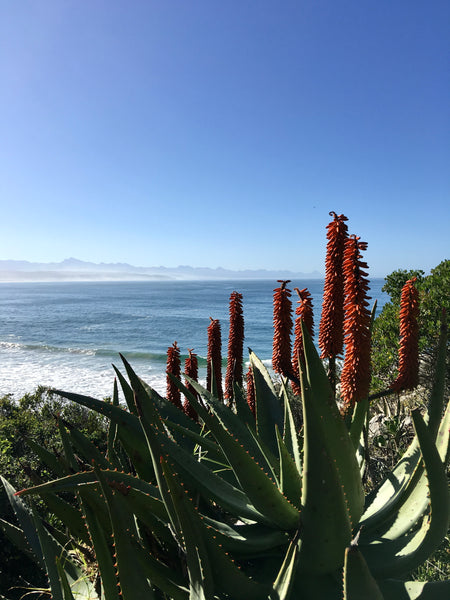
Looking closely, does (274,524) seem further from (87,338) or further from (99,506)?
(87,338)

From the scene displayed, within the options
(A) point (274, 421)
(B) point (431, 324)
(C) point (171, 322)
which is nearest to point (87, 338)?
(C) point (171, 322)

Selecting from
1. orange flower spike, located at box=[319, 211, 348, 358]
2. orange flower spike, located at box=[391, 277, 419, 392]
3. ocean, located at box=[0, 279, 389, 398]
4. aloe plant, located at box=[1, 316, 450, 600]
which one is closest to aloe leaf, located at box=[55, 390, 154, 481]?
aloe plant, located at box=[1, 316, 450, 600]

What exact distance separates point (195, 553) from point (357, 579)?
0.43 meters

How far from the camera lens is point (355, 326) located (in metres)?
1.61

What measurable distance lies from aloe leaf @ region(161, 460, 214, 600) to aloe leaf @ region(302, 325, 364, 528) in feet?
1.41

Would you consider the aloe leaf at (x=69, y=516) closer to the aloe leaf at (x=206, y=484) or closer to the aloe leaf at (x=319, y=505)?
the aloe leaf at (x=206, y=484)

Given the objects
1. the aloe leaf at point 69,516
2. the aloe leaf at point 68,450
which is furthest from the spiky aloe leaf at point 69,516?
the aloe leaf at point 68,450

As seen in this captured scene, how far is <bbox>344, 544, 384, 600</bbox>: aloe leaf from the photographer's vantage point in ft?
2.87

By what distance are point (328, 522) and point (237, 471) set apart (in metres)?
0.32

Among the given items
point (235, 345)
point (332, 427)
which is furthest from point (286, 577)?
point (235, 345)

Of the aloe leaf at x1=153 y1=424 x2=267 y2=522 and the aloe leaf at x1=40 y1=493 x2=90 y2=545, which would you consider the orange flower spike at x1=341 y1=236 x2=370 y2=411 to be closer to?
the aloe leaf at x1=153 y1=424 x2=267 y2=522

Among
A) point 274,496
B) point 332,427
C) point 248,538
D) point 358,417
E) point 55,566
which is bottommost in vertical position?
point 55,566

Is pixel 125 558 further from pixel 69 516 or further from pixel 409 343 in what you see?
pixel 409 343

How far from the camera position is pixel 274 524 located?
138cm
